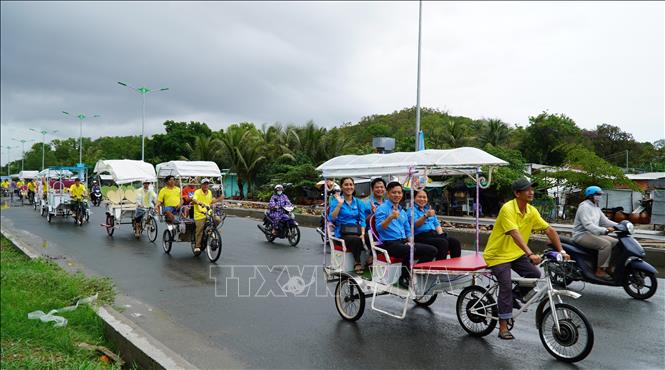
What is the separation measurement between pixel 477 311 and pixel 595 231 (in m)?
3.08

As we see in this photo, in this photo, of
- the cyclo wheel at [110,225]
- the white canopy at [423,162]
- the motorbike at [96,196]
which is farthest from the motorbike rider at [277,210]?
the motorbike at [96,196]

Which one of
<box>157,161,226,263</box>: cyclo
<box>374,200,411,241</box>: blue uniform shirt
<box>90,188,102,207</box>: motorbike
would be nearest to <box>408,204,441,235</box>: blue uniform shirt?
<box>374,200,411,241</box>: blue uniform shirt

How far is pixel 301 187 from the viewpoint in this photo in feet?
108

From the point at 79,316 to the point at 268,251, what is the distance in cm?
690

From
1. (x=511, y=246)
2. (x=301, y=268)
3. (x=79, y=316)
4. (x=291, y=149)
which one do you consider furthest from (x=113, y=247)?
(x=291, y=149)

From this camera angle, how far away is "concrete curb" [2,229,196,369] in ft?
15.4

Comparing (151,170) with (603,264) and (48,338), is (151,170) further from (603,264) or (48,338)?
(603,264)

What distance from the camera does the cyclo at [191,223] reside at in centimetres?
1094

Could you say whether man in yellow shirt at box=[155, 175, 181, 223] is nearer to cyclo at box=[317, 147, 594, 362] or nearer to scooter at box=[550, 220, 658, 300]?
cyclo at box=[317, 147, 594, 362]

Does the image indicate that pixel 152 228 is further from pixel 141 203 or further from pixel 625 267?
pixel 625 267

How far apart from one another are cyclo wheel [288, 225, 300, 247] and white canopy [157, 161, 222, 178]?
8.36ft

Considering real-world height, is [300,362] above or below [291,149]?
below

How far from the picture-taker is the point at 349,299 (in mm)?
6637

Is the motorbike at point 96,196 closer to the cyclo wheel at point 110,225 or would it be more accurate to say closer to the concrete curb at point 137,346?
the cyclo wheel at point 110,225
